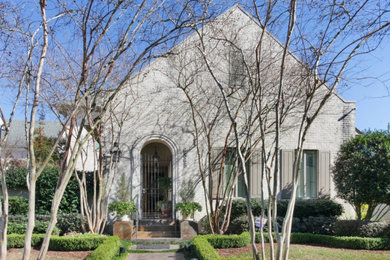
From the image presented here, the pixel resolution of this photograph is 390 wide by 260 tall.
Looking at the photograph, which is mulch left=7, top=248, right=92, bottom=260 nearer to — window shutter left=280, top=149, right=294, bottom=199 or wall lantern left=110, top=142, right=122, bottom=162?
wall lantern left=110, top=142, right=122, bottom=162

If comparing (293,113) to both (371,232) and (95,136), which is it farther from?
(95,136)

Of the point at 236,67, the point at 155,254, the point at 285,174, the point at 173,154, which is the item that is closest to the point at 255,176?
the point at 285,174

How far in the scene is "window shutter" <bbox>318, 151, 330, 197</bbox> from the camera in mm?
12891

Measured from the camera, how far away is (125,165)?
12.4 meters

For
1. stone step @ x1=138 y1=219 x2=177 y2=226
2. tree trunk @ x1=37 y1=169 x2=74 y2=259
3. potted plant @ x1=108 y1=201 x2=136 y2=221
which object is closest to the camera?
tree trunk @ x1=37 y1=169 x2=74 y2=259

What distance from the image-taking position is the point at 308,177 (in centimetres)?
1315

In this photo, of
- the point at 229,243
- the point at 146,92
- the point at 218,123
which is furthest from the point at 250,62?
the point at 229,243

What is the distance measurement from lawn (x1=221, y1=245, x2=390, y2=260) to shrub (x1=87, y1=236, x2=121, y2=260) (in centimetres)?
263

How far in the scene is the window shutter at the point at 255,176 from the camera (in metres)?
12.7

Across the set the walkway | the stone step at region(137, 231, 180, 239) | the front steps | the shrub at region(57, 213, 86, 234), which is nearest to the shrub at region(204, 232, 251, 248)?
the walkway

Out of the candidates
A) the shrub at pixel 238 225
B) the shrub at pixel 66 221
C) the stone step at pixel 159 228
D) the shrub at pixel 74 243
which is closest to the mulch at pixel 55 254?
the shrub at pixel 74 243

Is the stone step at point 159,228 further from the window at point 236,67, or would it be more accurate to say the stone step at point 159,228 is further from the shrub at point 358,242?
the window at point 236,67

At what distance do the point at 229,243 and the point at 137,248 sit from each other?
2.62 metres

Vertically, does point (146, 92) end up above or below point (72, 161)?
above
